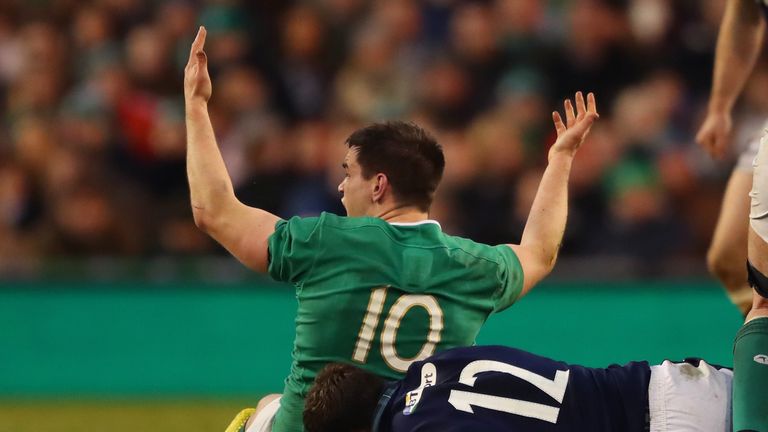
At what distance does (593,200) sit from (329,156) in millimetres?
2160

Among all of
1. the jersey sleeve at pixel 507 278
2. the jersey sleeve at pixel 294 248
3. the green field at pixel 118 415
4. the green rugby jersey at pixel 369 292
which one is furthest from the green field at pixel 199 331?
the jersey sleeve at pixel 294 248

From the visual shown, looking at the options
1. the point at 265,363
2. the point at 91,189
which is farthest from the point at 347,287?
the point at 91,189

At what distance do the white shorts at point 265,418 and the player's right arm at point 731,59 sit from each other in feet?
9.09

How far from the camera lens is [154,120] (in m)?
11.4

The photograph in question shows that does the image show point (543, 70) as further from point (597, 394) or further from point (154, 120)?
point (597, 394)

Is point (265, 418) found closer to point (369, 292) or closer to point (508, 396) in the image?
point (369, 292)

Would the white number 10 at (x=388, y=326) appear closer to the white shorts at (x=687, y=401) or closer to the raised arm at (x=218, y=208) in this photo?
the raised arm at (x=218, y=208)

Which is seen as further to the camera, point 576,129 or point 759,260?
point 576,129

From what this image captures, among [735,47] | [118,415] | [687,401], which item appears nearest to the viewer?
[687,401]

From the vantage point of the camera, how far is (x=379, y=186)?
501cm

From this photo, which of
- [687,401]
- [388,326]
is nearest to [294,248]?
[388,326]

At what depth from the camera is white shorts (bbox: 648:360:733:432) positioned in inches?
172

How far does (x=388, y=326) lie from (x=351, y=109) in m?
6.89

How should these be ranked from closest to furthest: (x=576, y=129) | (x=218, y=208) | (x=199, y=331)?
1. (x=218, y=208)
2. (x=576, y=129)
3. (x=199, y=331)
